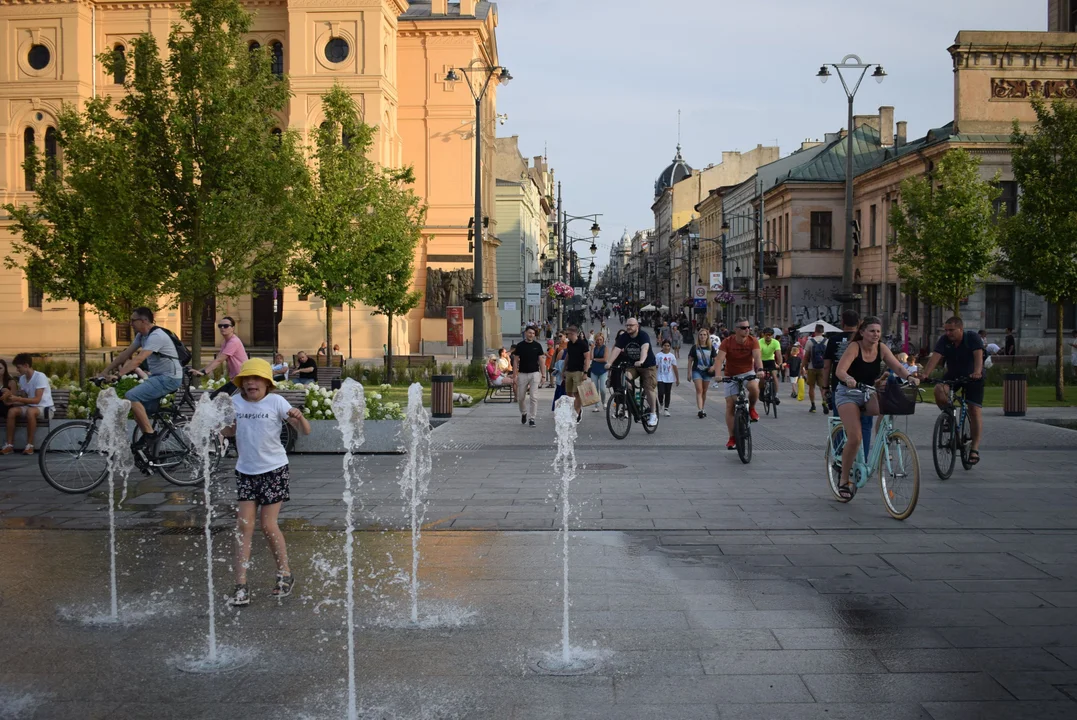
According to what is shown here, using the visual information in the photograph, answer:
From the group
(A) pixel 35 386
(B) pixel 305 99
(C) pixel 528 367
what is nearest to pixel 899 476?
(C) pixel 528 367

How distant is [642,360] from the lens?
17312 millimetres

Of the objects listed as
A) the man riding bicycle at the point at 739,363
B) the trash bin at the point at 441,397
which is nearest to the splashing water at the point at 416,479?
the man riding bicycle at the point at 739,363

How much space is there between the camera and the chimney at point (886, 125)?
62.8 meters

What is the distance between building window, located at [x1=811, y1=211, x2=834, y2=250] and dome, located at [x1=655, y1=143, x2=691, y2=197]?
108502 mm

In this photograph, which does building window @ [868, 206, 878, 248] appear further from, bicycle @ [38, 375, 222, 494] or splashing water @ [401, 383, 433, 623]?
bicycle @ [38, 375, 222, 494]

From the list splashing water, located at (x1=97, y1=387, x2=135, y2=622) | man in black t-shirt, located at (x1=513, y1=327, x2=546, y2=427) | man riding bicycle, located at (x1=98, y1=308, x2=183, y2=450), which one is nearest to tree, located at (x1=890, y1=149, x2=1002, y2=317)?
man in black t-shirt, located at (x1=513, y1=327, x2=546, y2=427)

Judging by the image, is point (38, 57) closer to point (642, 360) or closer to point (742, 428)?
point (642, 360)

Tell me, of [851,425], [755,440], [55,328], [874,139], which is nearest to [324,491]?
[851,425]

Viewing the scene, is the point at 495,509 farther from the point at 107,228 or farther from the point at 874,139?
the point at 874,139

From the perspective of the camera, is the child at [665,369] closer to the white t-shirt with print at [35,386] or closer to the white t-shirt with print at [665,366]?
the white t-shirt with print at [665,366]

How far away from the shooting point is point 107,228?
2252 cm

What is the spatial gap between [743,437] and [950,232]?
23.9 meters

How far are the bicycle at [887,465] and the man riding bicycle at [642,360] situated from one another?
6514 millimetres

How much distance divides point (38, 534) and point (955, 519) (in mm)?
8015
